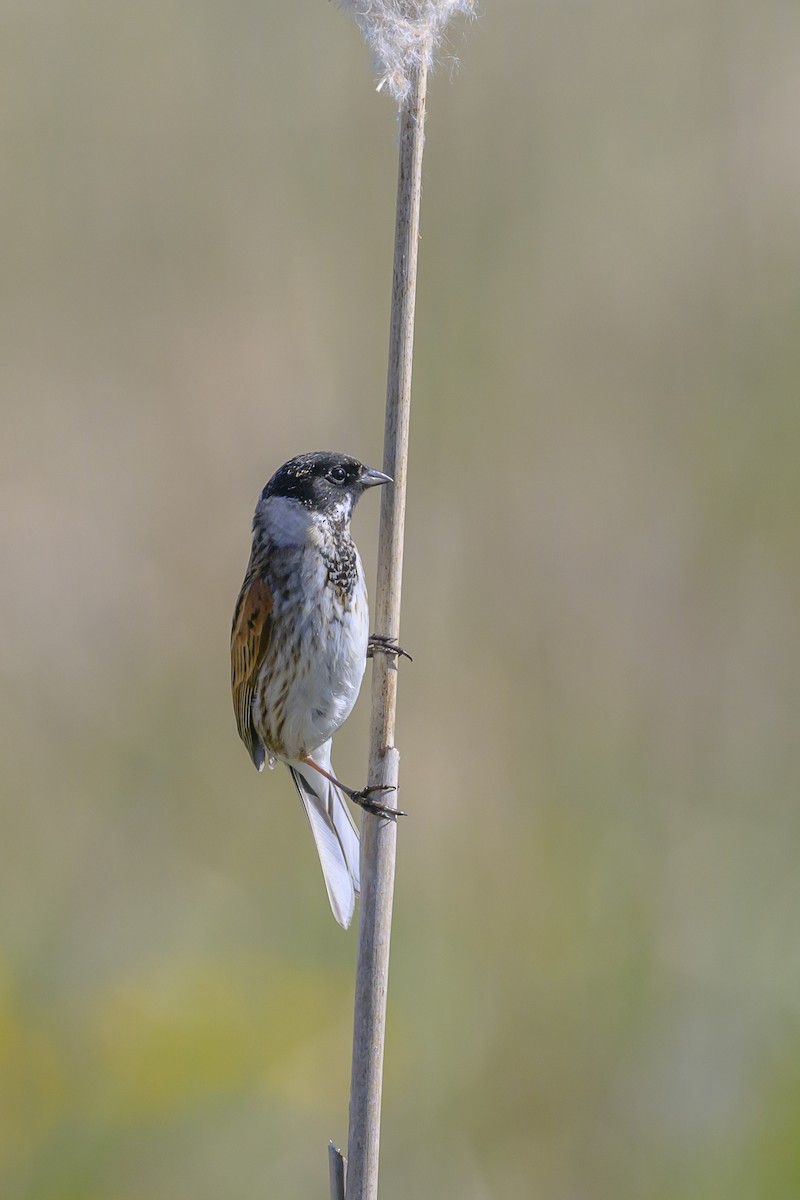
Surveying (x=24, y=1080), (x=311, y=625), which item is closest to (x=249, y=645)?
(x=311, y=625)

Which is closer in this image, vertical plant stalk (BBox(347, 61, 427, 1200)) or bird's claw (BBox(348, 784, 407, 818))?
vertical plant stalk (BBox(347, 61, 427, 1200))

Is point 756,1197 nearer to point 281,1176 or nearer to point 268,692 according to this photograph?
point 281,1176

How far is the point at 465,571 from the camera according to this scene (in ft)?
10.5

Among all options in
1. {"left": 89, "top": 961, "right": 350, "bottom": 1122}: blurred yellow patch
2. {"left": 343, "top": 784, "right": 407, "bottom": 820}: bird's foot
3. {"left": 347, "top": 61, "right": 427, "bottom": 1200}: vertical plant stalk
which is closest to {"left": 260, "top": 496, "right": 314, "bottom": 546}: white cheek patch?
{"left": 347, "top": 61, "right": 427, "bottom": 1200}: vertical plant stalk

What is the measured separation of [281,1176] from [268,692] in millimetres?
1029

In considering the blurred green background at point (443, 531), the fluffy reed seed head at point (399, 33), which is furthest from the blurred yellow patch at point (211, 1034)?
the fluffy reed seed head at point (399, 33)

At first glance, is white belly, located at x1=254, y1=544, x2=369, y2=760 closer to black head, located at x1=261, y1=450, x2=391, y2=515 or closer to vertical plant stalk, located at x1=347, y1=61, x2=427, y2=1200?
black head, located at x1=261, y1=450, x2=391, y2=515

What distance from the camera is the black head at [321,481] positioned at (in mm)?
2455

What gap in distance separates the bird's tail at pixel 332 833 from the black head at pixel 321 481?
63cm

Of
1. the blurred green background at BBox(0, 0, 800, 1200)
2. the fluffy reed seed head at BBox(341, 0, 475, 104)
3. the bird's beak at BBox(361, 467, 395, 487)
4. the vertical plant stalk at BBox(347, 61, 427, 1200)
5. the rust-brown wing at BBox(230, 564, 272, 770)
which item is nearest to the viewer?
the vertical plant stalk at BBox(347, 61, 427, 1200)

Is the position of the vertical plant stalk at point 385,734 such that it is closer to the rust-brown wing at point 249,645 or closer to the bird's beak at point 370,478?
the bird's beak at point 370,478

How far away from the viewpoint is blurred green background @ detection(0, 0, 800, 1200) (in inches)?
108

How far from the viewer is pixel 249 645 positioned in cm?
267

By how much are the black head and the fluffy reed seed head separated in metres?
0.78
